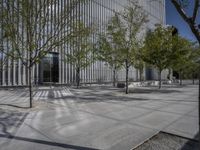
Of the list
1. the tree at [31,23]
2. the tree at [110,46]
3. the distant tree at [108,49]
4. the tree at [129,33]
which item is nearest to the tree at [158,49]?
the distant tree at [108,49]

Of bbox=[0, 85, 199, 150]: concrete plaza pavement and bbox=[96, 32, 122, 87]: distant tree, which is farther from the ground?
bbox=[96, 32, 122, 87]: distant tree

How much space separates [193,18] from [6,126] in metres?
6.29

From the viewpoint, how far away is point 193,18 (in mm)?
4684

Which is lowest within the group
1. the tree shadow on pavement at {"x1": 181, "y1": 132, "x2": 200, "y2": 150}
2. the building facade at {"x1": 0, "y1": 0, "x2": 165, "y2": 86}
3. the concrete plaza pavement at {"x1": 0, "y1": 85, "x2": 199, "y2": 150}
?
the tree shadow on pavement at {"x1": 181, "y1": 132, "x2": 200, "y2": 150}

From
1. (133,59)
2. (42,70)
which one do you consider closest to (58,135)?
(133,59)

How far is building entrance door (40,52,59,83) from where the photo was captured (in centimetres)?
3362

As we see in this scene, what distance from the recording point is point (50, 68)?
34625 mm

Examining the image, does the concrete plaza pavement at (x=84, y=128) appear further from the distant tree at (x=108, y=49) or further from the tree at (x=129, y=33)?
the distant tree at (x=108, y=49)

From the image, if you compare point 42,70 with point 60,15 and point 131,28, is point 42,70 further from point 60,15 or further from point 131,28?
point 60,15

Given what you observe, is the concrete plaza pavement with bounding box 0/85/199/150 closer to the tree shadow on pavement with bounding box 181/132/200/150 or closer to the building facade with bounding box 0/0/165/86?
the tree shadow on pavement with bounding box 181/132/200/150

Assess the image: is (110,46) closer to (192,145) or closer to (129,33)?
(129,33)

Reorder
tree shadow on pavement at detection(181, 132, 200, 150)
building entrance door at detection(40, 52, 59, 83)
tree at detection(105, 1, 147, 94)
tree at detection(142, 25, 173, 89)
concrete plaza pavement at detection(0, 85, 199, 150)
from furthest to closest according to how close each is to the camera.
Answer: building entrance door at detection(40, 52, 59, 83) < tree at detection(142, 25, 173, 89) < tree at detection(105, 1, 147, 94) < concrete plaza pavement at detection(0, 85, 199, 150) < tree shadow on pavement at detection(181, 132, 200, 150)

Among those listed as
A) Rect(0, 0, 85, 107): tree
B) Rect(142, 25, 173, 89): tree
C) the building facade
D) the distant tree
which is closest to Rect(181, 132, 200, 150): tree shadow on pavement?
Rect(0, 0, 85, 107): tree

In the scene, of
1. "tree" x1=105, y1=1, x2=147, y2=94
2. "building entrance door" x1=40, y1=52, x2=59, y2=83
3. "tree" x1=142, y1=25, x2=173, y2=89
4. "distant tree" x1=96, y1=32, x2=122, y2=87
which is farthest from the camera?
"building entrance door" x1=40, y1=52, x2=59, y2=83
